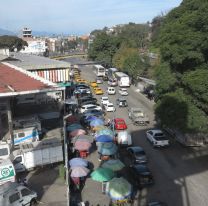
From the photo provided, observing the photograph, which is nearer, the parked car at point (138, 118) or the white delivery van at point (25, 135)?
the white delivery van at point (25, 135)

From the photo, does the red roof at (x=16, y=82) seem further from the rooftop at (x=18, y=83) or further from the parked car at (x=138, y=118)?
the parked car at (x=138, y=118)

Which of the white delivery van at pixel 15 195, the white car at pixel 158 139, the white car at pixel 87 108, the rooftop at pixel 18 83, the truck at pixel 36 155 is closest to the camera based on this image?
the white delivery van at pixel 15 195

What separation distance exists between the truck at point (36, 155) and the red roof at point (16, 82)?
4.22 m

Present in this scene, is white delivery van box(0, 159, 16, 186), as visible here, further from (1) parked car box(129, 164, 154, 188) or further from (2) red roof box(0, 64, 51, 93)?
(1) parked car box(129, 164, 154, 188)

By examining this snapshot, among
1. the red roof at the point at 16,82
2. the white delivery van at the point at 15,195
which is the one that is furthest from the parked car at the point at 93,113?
the white delivery van at the point at 15,195

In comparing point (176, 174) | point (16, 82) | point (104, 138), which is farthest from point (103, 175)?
point (16, 82)

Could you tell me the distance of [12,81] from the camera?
26750mm

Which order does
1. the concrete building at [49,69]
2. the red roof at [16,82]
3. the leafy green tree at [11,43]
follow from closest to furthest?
the red roof at [16,82] → the concrete building at [49,69] → the leafy green tree at [11,43]

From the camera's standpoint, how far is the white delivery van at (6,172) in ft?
71.1

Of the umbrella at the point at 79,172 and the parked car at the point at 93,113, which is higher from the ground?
the umbrella at the point at 79,172

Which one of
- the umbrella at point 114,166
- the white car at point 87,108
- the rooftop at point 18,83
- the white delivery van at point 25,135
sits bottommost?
the white car at point 87,108

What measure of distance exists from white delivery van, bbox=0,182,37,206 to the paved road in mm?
6584

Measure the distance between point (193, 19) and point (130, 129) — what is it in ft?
46.2

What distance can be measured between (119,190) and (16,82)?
1221 cm
